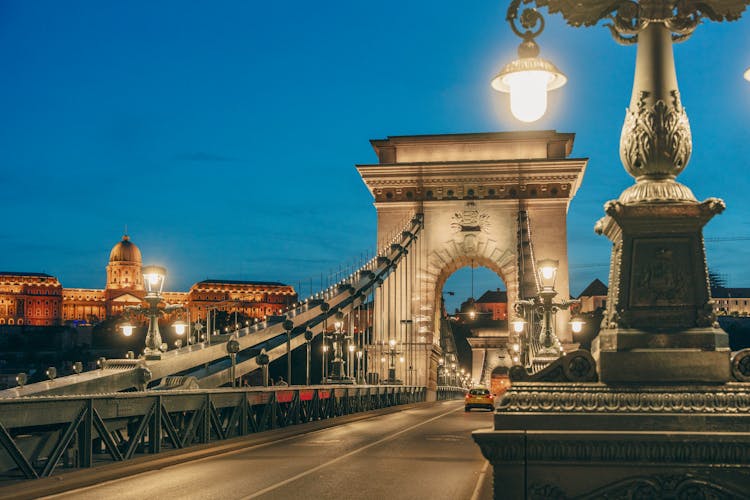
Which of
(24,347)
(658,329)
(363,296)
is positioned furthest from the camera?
(24,347)

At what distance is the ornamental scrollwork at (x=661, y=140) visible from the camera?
5898 mm

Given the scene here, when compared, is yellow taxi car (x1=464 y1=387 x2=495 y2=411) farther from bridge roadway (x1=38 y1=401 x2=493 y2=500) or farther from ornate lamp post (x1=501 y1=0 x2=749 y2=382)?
ornate lamp post (x1=501 y1=0 x2=749 y2=382)

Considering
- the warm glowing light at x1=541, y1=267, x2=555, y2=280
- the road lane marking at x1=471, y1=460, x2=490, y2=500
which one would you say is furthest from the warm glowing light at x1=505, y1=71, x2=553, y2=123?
the warm glowing light at x1=541, y1=267, x2=555, y2=280

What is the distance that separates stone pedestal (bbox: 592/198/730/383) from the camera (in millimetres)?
5535

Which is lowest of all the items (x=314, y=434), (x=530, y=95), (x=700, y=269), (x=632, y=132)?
(x=314, y=434)

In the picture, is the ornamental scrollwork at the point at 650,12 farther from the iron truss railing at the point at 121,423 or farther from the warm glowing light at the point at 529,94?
the iron truss railing at the point at 121,423

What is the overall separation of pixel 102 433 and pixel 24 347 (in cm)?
13751

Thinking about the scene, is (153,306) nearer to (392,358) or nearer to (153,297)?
(153,297)

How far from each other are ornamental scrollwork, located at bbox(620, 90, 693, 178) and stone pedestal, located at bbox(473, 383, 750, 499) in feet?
4.46

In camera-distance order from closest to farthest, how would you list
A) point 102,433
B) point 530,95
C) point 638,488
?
point 638,488 → point 530,95 → point 102,433

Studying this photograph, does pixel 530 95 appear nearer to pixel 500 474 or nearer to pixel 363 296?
pixel 500 474

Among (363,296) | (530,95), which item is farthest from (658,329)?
(363,296)

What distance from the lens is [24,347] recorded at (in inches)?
Answer: 5659

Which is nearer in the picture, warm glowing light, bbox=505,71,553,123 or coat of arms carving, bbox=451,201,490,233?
warm glowing light, bbox=505,71,553,123
